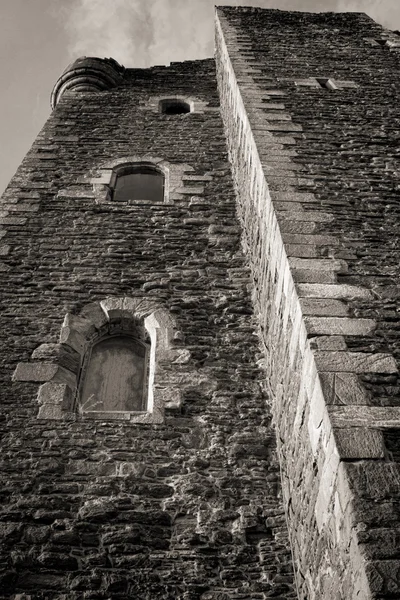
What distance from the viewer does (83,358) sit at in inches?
229

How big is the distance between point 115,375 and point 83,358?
1.17ft

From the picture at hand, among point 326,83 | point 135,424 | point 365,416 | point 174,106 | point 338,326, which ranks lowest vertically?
point 365,416

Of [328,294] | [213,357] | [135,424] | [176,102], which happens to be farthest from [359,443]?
[176,102]

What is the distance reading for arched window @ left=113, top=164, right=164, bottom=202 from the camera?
8.31 metres

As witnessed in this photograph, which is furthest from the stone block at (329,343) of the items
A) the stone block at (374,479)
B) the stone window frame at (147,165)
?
the stone window frame at (147,165)

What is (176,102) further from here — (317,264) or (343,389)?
(343,389)

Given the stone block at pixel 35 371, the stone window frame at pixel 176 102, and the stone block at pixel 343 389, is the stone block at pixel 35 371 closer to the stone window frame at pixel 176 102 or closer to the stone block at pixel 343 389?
the stone block at pixel 343 389

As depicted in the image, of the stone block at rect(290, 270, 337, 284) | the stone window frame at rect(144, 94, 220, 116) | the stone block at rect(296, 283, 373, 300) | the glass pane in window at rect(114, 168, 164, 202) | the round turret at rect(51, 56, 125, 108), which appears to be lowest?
the stone block at rect(296, 283, 373, 300)

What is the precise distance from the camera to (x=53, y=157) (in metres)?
8.73

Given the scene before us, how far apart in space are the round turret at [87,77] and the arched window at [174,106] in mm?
1262

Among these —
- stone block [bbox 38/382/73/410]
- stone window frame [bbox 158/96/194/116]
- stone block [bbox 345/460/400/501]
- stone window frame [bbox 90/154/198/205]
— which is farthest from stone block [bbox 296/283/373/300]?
stone window frame [bbox 158/96/194/116]

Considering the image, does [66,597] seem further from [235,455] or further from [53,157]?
Answer: [53,157]

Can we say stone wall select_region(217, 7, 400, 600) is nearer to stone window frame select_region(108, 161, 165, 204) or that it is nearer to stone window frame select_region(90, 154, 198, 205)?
stone window frame select_region(90, 154, 198, 205)

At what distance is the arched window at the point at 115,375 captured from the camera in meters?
5.50
